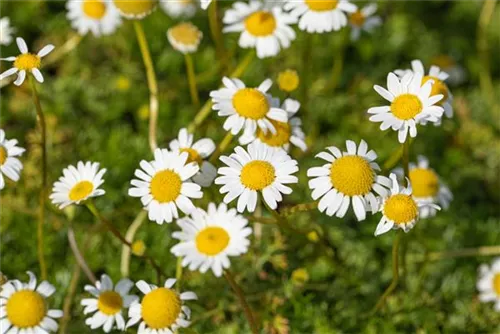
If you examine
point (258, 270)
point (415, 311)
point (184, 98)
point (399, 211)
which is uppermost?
point (184, 98)

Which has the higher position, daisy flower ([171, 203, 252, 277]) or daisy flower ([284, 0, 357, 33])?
daisy flower ([284, 0, 357, 33])

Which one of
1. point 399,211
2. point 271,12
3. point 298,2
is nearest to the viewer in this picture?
point 399,211

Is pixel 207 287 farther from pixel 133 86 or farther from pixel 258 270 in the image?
pixel 133 86

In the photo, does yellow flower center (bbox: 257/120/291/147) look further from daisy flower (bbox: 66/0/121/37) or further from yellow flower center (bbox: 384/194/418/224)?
daisy flower (bbox: 66/0/121/37)

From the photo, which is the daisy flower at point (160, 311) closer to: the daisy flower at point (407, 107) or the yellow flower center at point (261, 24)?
the daisy flower at point (407, 107)

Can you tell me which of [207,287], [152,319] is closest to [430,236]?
[207,287]

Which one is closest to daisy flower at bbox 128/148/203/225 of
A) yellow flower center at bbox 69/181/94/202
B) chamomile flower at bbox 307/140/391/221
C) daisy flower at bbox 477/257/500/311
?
yellow flower center at bbox 69/181/94/202

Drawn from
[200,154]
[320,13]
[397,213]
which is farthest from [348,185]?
[320,13]
